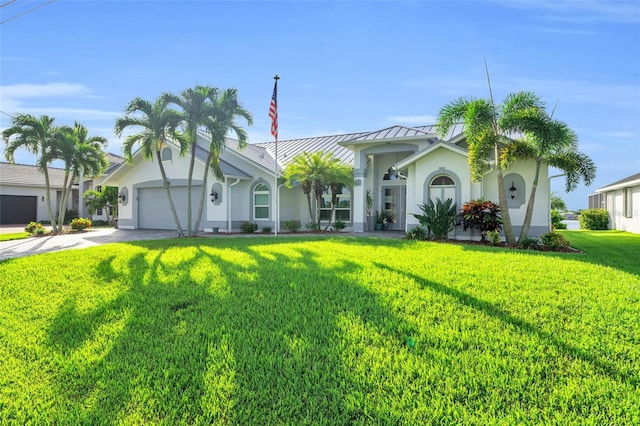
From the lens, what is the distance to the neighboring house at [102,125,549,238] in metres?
14.6

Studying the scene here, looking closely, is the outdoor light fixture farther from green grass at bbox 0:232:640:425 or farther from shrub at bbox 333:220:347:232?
shrub at bbox 333:220:347:232

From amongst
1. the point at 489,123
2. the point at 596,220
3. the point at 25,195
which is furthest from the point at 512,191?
the point at 25,195

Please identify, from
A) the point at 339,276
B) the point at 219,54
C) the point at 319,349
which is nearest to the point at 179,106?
the point at 219,54

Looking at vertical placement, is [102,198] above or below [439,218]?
above

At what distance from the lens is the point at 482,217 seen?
13.2 m

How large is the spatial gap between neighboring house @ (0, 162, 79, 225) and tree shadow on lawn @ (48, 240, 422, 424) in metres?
29.6

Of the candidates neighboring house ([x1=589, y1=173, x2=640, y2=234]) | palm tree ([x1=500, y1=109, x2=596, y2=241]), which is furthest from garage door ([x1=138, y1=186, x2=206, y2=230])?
neighboring house ([x1=589, y1=173, x2=640, y2=234])

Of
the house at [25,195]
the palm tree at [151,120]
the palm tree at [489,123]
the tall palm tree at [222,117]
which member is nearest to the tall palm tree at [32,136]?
the palm tree at [151,120]

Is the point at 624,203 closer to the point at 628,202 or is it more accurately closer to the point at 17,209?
the point at 628,202

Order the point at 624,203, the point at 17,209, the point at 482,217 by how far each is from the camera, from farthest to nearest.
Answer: the point at 17,209, the point at 624,203, the point at 482,217

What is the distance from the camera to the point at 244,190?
20.0 meters

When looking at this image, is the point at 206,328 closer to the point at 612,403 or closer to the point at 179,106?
the point at 612,403

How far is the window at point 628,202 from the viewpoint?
23.2 metres

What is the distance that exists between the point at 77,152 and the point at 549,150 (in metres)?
22.2
